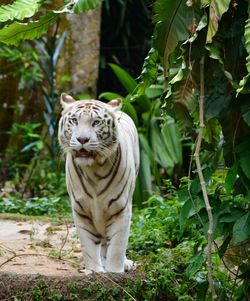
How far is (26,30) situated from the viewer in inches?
170

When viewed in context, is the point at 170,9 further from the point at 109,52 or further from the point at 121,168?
the point at 109,52

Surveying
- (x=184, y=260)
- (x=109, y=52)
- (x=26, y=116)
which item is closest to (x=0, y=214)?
(x=184, y=260)

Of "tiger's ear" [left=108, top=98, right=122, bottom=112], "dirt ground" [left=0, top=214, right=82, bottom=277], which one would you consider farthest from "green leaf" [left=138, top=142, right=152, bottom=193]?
"tiger's ear" [left=108, top=98, right=122, bottom=112]

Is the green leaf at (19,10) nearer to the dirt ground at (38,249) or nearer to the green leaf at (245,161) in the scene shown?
the green leaf at (245,161)

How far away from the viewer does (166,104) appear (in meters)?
4.26

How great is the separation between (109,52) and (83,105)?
30.6ft

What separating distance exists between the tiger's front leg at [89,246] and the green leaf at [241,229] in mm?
1616

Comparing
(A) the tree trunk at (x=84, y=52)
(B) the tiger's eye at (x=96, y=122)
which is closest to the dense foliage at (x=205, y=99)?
(B) the tiger's eye at (x=96, y=122)

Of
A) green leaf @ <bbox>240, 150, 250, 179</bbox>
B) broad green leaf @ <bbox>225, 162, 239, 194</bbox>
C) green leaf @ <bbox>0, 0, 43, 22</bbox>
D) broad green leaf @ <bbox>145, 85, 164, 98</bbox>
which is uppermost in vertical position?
green leaf @ <bbox>0, 0, 43, 22</bbox>

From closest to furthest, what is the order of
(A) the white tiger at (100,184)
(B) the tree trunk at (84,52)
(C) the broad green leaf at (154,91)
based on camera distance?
(A) the white tiger at (100,184), (C) the broad green leaf at (154,91), (B) the tree trunk at (84,52)

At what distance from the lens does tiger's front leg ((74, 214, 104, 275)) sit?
5.72 m

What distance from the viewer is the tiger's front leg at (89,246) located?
5.72m

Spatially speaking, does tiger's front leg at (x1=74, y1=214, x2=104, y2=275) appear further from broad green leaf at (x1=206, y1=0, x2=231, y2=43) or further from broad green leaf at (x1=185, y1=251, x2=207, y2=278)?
broad green leaf at (x1=206, y1=0, x2=231, y2=43)

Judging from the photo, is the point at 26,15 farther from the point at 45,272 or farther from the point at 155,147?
the point at 155,147
